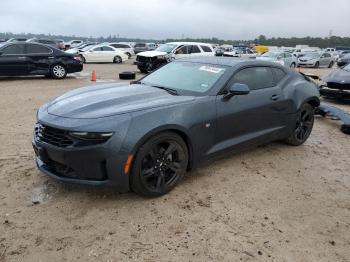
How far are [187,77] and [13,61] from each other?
10.3 metres

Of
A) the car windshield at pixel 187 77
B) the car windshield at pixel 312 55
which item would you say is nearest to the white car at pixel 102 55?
the car windshield at pixel 312 55

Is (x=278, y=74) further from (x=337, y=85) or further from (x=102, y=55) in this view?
(x=102, y=55)

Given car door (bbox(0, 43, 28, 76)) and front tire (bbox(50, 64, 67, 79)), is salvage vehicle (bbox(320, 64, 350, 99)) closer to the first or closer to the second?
front tire (bbox(50, 64, 67, 79))

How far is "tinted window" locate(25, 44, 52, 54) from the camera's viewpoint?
1305 centimetres

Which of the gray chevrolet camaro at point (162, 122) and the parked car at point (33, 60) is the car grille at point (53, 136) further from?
the parked car at point (33, 60)

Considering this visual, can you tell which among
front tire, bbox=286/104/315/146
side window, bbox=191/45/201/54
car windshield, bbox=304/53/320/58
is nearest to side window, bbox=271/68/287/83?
front tire, bbox=286/104/315/146

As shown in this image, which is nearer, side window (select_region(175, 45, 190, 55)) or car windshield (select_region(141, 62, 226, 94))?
car windshield (select_region(141, 62, 226, 94))

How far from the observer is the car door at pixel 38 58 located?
1305 centimetres

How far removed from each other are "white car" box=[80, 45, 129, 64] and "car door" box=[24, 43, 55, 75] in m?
10.9

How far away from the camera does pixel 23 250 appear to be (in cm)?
296

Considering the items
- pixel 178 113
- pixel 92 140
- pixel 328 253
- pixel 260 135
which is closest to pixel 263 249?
pixel 328 253

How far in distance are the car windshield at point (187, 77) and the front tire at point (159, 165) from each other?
2.93ft

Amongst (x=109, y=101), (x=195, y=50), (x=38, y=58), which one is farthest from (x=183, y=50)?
(x=109, y=101)

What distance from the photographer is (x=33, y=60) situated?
13.1 metres
